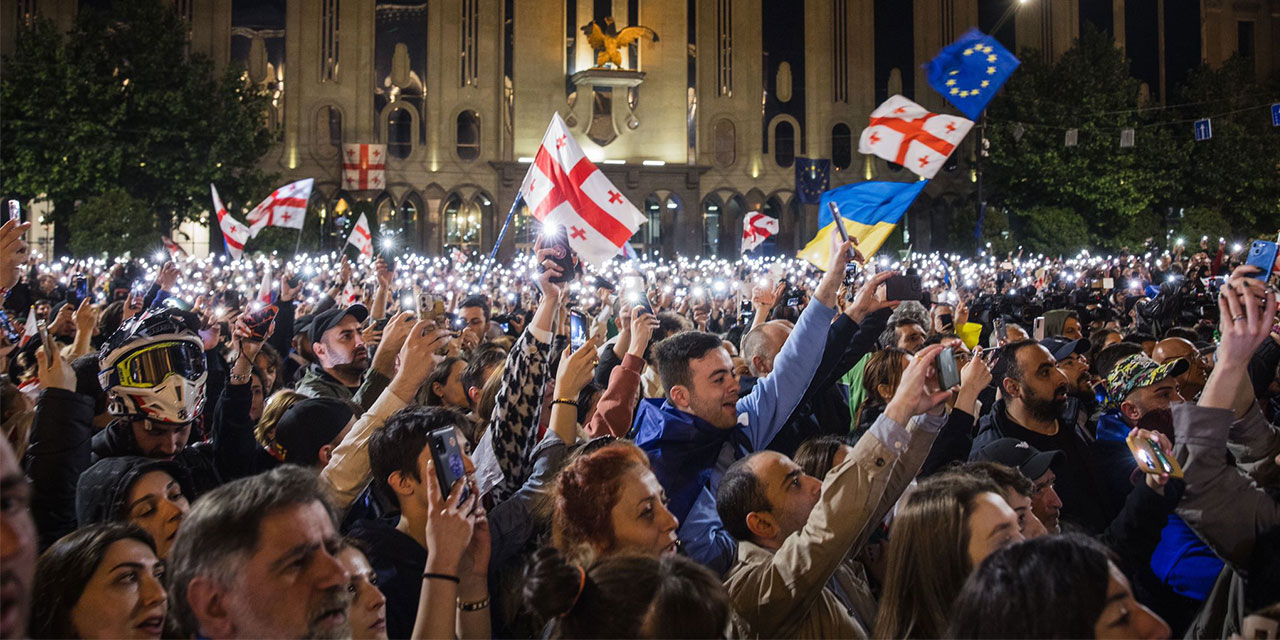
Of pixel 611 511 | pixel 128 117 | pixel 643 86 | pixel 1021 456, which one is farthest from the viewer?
pixel 643 86

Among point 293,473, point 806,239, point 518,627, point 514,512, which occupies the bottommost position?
point 518,627

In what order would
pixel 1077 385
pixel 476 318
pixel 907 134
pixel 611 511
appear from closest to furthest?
pixel 611 511, pixel 1077 385, pixel 476 318, pixel 907 134

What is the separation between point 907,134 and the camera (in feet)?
36.3

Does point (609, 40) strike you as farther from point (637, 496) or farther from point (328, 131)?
point (637, 496)

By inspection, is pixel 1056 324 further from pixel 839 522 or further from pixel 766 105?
pixel 766 105

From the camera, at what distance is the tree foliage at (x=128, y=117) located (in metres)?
29.1

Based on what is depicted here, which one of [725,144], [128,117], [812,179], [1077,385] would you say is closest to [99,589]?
[1077,385]

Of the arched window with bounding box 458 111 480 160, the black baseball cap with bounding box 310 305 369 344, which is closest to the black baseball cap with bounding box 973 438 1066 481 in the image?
the black baseball cap with bounding box 310 305 369 344

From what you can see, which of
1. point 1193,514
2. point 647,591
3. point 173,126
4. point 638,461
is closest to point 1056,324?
point 1193,514

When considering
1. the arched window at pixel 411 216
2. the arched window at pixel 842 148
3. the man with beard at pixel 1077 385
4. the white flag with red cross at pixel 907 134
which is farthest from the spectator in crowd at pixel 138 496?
the arched window at pixel 842 148

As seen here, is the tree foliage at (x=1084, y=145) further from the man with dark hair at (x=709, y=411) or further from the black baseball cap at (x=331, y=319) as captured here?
the man with dark hair at (x=709, y=411)

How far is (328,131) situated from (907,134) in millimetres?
28223

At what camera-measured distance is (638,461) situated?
3291 mm

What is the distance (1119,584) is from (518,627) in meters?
1.79
